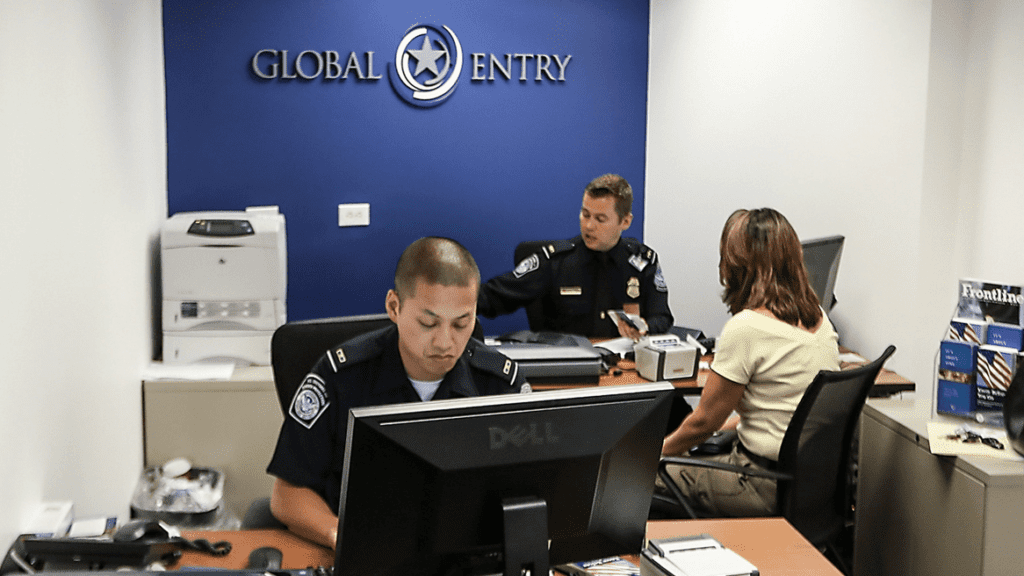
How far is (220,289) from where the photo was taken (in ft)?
11.6

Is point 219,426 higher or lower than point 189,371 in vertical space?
lower

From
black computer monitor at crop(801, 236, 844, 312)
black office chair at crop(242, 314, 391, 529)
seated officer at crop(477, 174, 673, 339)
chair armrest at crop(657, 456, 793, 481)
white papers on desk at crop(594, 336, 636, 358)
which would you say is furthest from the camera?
seated officer at crop(477, 174, 673, 339)

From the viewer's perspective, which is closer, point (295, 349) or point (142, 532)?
point (142, 532)

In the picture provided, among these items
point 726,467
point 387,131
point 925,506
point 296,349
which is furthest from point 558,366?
point 387,131

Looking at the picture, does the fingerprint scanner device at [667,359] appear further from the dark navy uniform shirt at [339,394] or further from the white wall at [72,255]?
the white wall at [72,255]

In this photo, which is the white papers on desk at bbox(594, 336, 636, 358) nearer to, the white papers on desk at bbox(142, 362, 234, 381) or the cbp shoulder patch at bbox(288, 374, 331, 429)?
the white papers on desk at bbox(142, 362, 234, 381)

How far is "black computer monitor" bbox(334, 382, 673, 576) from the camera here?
1.28 m

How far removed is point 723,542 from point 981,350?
3.34 feet

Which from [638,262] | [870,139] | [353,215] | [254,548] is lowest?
[254,548]

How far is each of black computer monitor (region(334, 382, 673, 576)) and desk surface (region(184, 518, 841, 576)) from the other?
0.47m

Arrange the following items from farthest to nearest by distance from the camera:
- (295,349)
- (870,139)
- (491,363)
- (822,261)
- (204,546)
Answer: (870,139) < (822,261) < (295,349) < (491,363) < (204,546)

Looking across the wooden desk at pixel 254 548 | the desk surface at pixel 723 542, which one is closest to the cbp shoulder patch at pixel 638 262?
the desk surface at pixel 723 542

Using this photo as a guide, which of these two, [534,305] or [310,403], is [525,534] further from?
[534,305]

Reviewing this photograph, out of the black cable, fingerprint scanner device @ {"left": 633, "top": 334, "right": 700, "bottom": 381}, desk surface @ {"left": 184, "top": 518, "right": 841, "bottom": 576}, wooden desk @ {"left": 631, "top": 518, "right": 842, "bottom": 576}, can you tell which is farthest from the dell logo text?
fingerprint scanner device @ {"left": 633, "top": 334, "right": 700, "bottom": 381}
